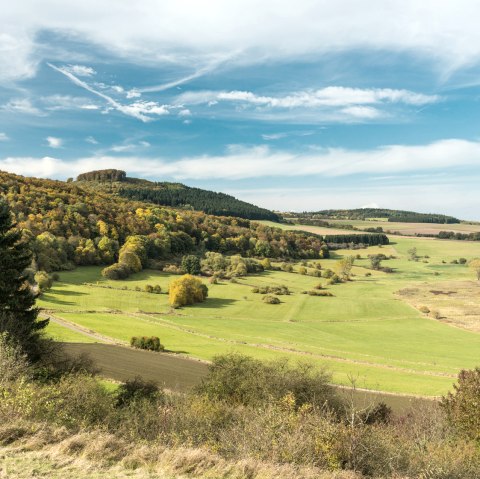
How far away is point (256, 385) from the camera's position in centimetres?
2806

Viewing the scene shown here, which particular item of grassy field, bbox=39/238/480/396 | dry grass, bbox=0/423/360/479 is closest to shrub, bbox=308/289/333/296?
grassy field, bbox=39/238/480/396

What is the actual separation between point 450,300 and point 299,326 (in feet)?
136

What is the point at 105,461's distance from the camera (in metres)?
12.7

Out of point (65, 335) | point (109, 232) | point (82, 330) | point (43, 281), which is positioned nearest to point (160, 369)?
point (65, 335)

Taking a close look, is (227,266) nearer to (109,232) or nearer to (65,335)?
(109,232)

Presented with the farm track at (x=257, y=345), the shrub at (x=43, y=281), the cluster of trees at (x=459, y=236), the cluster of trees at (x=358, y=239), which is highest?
the cluster of trees at (x=459, y=236)

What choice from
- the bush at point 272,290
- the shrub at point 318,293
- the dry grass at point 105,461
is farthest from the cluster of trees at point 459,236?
the dry grass at point 105,461

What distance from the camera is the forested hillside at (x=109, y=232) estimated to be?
104688 mm

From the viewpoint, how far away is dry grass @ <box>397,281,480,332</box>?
73.1m

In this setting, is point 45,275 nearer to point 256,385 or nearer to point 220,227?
point 256,385

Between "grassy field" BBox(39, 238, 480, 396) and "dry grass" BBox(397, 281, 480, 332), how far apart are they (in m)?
2.30

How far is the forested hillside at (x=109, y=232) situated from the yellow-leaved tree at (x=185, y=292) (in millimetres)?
33091

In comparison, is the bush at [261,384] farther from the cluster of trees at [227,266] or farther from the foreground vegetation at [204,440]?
the cluster of trees at [227,266]

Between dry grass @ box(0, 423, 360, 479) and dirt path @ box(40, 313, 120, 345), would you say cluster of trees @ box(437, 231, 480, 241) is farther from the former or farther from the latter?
dry grass @ box(0, 423, 360, 479)
